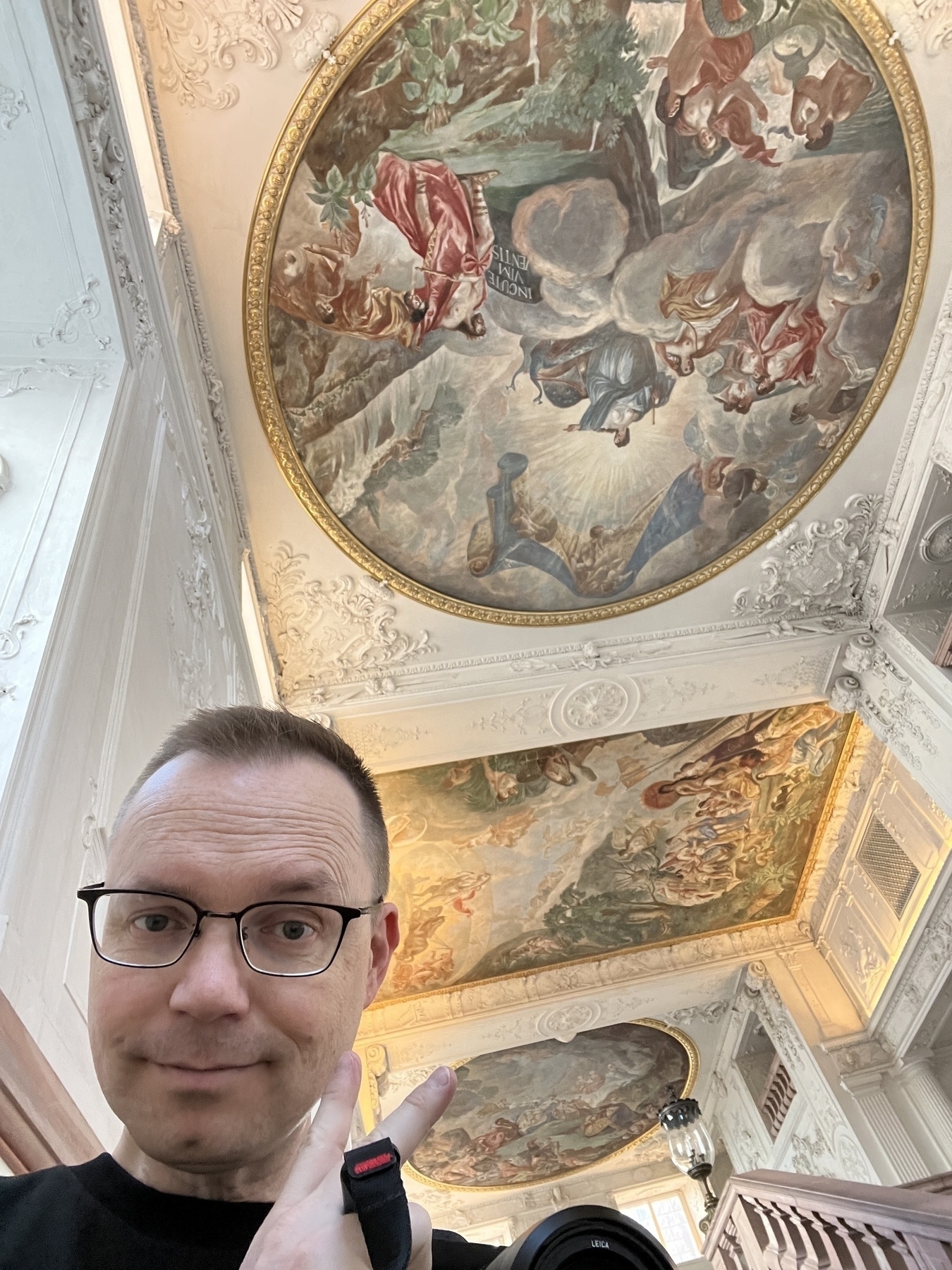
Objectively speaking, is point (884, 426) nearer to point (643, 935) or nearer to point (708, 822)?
point (708, 822)

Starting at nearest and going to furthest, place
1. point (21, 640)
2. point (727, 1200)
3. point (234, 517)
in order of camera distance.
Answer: point (21, 640), point (727, 1200), point (234, 517)

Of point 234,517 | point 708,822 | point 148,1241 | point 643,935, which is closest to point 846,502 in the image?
point 708,822

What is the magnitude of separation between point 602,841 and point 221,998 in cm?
1137

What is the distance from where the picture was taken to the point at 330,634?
30.1ft

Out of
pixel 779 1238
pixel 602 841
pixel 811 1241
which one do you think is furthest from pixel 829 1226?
pixel 602 841

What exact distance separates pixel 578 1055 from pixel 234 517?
11.5 metres

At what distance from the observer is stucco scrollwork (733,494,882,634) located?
31.3 ft

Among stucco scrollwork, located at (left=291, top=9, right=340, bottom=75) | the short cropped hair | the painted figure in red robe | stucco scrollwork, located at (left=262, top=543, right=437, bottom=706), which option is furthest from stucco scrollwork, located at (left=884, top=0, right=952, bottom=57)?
the short cropped hair

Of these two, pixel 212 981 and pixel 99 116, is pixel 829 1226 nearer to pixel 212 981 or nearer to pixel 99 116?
pixel 212 981

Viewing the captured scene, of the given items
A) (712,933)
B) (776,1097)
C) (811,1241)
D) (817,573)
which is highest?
(817,573)

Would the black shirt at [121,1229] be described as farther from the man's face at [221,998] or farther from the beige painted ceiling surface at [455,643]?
the beige painted ceiling surface at [455,643]

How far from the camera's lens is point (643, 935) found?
43.6ft

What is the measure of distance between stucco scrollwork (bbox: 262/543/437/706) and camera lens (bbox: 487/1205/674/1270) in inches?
319

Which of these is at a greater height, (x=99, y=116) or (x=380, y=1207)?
(x=99, y=116)
